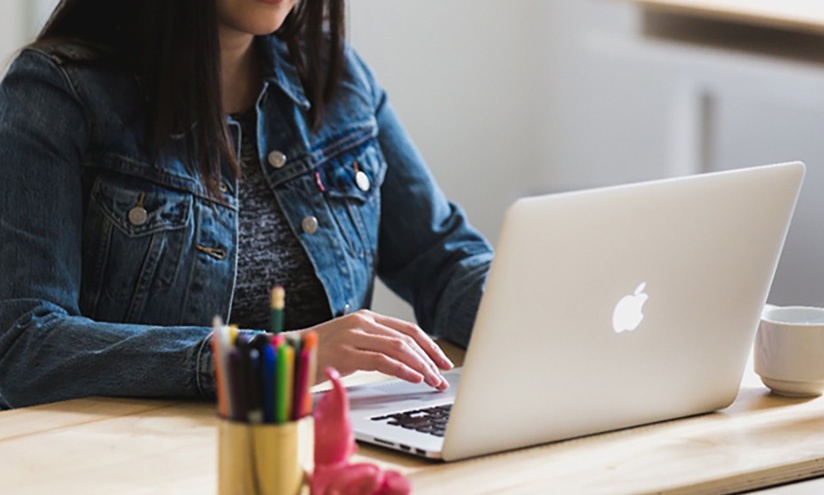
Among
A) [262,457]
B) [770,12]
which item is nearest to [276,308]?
[262,457]

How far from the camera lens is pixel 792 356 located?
1.41 meters

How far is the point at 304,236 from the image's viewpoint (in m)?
1.74

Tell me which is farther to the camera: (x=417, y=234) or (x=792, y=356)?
(x=417, y=234)

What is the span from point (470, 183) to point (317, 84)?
142 centimetres

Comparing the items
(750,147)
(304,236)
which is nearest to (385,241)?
(304,236)

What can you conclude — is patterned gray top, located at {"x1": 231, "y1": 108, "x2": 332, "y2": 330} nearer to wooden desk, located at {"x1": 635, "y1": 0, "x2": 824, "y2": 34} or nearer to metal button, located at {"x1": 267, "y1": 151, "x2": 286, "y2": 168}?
metal button, located at {"x1": 267, "y1": 151, "x2": 286, "y2": 168}

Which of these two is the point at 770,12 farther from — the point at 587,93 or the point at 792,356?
the point at 792,356

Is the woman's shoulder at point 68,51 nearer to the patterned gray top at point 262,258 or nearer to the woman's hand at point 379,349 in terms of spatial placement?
the patterned gray top at point 262,258

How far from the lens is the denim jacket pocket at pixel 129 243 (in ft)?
5.27

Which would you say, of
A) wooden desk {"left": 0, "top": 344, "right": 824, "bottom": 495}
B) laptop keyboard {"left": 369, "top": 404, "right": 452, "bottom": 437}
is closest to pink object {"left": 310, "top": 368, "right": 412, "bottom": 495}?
wooden desk {"left": 0, "top": 344, "right": 824, "bottom": 495}

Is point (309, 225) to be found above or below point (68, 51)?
below

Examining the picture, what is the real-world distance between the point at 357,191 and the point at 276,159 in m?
0.13

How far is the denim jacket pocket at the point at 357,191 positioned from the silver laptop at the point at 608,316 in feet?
1.48

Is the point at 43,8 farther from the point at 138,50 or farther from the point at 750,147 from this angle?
the point at 750,147
